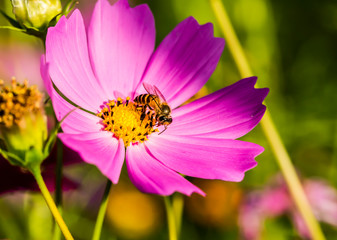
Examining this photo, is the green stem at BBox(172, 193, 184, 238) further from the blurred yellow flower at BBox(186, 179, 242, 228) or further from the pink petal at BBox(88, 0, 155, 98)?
the blurred yellow flower at BBox(186, 179, 242, 228)

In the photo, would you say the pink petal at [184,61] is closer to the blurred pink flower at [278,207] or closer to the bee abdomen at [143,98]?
the bee abdomen at [143,98]

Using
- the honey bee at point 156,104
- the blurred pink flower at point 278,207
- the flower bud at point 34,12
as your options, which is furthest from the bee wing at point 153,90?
the blurred pink flower at point 278,207

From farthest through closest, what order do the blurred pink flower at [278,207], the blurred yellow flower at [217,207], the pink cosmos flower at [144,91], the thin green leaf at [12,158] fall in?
the blurred yellow flower at [217,207] → the blurred pink flower at [278,207] → the pink cosmos flower at [144,91] → the thin green leaf at [12,158]

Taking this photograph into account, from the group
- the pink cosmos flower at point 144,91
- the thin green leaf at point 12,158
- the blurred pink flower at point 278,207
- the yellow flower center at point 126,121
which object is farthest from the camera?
the blurred pink flower at point 278,207

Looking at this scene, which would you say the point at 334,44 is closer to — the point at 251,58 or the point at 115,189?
the point at 251,58

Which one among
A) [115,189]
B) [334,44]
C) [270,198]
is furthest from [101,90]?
[334,44]

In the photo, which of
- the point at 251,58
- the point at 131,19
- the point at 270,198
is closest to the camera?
the point at 131,19

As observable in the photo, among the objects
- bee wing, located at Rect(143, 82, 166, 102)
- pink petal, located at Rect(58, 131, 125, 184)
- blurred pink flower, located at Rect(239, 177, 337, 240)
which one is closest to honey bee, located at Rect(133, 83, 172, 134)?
bee wing, located at Rect(143, 82, 166, 102)
